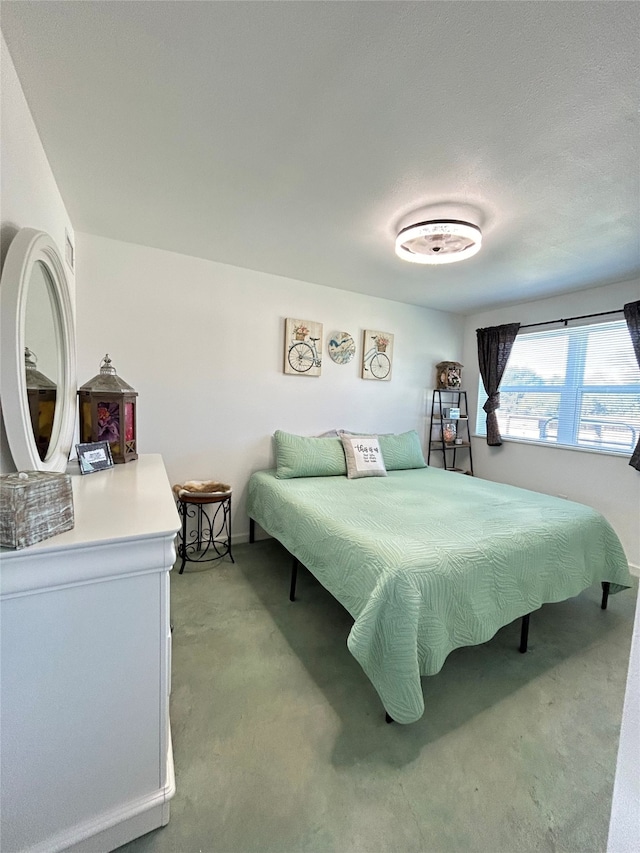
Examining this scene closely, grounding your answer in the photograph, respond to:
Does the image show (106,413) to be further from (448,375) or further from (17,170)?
(448,375)

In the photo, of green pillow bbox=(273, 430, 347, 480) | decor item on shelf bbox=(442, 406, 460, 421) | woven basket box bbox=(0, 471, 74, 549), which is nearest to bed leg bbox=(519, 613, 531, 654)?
green pillow bbox=(273, 430, 347, 480)

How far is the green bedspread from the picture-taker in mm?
1314

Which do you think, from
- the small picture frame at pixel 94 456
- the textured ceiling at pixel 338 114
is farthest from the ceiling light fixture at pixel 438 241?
the small picture frame at pixel 94 456

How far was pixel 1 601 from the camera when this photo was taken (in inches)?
30.4

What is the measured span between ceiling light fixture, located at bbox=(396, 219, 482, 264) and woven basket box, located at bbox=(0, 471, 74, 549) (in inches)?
77.7

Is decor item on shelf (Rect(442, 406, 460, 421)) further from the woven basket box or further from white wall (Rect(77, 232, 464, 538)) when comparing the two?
the woven basket box

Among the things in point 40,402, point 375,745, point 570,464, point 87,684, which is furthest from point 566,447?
point 40,402

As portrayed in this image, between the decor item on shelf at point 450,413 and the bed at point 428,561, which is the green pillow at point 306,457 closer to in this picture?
the bed at point 428,561

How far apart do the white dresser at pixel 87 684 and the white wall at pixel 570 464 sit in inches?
137

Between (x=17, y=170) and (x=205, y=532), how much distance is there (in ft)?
8.00

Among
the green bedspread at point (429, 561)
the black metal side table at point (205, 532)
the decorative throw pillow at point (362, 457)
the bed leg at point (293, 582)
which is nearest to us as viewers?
the green bedspread at point (429, 561)

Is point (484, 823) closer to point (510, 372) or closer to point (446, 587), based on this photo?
point (446, 587)

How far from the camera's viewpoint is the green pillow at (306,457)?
284 cm

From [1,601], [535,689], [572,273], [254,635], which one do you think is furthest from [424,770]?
[572,273]
